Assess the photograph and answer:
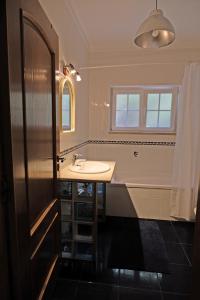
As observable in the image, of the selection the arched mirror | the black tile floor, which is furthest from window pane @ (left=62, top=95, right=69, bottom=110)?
the black tile floor

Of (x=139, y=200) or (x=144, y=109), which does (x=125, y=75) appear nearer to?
(x=144, y=109)

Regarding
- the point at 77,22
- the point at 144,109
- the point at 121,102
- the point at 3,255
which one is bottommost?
the point at 3,255

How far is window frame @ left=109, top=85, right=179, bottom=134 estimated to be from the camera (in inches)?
128

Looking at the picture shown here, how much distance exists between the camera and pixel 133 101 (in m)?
3.38

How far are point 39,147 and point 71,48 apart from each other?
1.54 meters

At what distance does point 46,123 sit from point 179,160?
1935 millimetres

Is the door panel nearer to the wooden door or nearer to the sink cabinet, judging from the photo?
the wooden door

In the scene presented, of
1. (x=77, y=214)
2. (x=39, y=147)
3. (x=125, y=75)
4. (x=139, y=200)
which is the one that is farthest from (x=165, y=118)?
(x=39, y=147)

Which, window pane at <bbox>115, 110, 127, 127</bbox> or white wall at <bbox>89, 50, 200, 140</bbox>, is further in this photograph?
window pane at <bbox>115, 110, 127, 127</bbox>

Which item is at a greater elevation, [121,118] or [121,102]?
[121,102]

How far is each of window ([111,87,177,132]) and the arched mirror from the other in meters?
1.26

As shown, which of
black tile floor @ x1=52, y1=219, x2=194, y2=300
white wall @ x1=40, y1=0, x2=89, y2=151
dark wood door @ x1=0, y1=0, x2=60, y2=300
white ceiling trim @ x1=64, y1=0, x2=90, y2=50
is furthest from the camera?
white ceiling trim @ x1=64, y1=0, x2=90, y2=50

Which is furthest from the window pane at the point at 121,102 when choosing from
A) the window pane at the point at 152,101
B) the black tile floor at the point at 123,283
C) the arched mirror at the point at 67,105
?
the black tile floor at the point at 123,283

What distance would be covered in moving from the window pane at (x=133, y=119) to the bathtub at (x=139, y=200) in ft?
3.86
